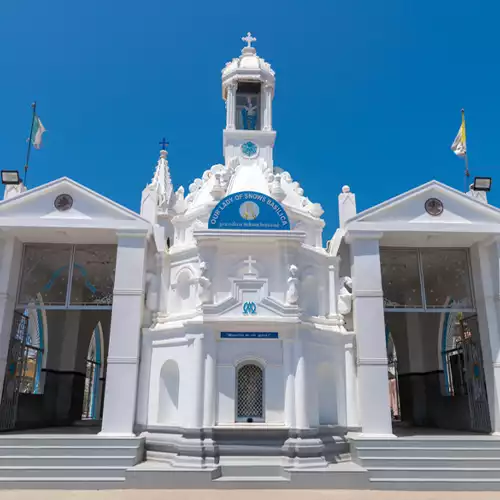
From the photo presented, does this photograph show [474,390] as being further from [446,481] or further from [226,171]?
[226,171]

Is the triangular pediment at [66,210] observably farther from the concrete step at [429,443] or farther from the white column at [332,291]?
the concrete step at [429,443]

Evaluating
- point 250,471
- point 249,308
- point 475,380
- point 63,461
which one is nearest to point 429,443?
point 475,380

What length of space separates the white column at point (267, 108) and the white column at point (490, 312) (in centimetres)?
1052

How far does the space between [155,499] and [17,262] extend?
971cm

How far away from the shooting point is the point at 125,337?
15.2 metres

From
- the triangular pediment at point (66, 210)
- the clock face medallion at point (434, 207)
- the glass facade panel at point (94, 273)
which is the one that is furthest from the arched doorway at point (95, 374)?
the clock face medallion at point (434, 207)

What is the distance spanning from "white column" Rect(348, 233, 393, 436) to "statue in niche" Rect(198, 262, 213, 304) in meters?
4.83

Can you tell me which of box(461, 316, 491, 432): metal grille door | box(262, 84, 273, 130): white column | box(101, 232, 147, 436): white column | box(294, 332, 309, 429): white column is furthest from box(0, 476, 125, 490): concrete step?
box(262, 84, 273, 130): white column

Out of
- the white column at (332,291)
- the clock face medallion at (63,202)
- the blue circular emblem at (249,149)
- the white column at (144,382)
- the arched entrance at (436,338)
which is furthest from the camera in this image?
the blue circular emblem at (249,149)

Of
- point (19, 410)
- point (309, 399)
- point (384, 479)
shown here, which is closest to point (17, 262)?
point (19, 410)

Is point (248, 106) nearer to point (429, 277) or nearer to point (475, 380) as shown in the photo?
point (429, 277)

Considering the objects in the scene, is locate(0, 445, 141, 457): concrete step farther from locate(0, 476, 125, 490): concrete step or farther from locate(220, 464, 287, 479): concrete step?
locate(220, 464, 287, 479): concrete step

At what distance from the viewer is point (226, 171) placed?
778 inches

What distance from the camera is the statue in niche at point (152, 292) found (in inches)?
647
